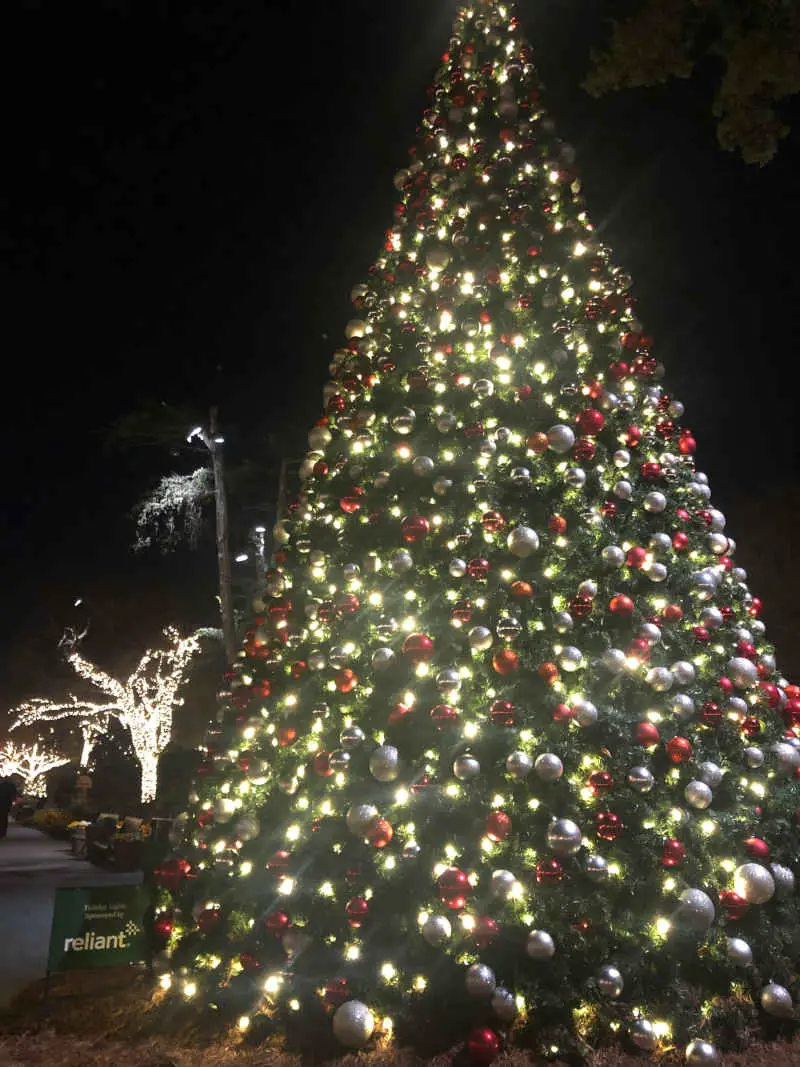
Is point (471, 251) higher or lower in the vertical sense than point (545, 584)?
higher

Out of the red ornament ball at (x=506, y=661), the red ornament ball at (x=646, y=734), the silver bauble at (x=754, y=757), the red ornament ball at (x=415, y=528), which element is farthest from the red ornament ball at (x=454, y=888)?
the red ornament ball at (x=415, y=528)

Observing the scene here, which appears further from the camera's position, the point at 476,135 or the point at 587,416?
the point at 476,135

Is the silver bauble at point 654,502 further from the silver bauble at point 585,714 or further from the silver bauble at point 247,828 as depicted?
the silver bauble at point 247,828

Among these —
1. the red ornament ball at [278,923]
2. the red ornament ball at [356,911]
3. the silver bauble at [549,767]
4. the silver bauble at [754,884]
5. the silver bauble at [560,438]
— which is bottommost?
the red ornament ball at [278,923]

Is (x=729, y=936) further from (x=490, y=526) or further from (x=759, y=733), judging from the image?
(x=490, y=526)

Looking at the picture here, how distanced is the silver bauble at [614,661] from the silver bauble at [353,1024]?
207 centimetres

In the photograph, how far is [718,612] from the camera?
4.06m

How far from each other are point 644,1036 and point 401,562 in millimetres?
2626

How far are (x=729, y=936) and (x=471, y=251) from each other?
4.68 m

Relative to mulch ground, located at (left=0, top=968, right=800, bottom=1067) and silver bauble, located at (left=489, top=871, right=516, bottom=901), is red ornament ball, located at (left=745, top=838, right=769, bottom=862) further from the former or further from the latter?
silver bauble, located at (left=489, top=871, right=516, bottom=901)

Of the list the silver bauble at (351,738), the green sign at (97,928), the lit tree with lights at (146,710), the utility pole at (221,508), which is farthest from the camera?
the lit tree with lights at (146,710)

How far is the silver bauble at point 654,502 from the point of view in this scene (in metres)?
4.33

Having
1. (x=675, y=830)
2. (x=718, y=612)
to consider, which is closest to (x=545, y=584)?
(x=718, y=612)

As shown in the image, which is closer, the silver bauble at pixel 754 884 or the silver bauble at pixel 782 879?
the silver bauble at pixel 754 884
